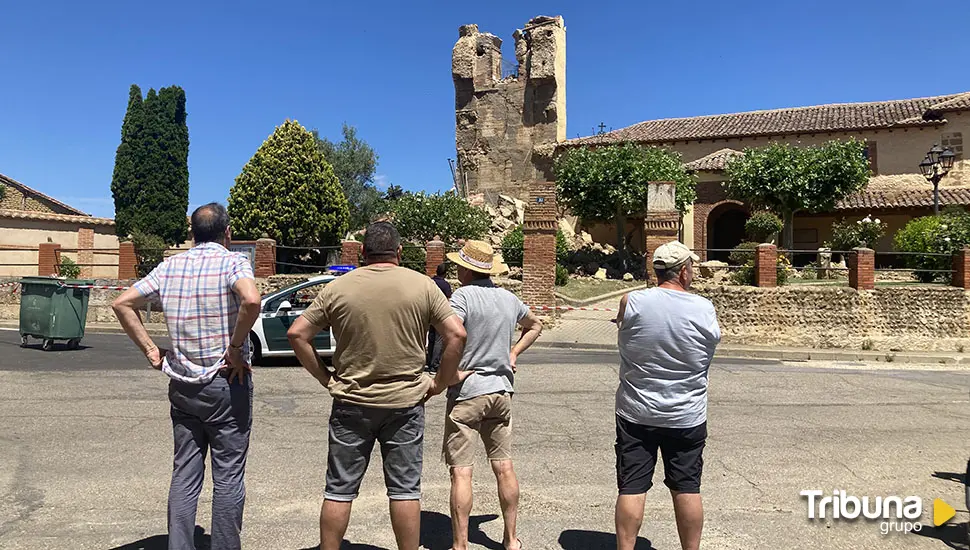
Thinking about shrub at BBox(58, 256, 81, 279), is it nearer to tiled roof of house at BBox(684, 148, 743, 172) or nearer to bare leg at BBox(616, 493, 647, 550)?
bare leg at BBox(616, 493, 647, 550)

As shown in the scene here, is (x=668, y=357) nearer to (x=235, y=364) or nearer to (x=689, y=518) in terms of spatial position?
(x=689, y=518)

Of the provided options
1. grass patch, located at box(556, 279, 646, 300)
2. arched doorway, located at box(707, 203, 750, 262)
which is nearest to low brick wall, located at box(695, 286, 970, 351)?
grass patch, located at box(556, 279, 646, 300)

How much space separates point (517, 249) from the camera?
64.9ft

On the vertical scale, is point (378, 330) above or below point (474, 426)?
above

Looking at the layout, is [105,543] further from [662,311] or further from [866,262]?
[866,262]

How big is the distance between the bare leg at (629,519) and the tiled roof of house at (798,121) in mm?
29191

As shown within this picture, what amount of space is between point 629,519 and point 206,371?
7.33ft

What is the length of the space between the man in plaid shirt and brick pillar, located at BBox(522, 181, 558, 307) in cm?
1385

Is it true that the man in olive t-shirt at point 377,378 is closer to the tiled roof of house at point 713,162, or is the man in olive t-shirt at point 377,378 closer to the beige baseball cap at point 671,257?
the beige baseball cap at point 671,257

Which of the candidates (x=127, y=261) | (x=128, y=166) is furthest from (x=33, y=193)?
(x=127, y=261)

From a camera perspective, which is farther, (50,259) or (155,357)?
(50,259)

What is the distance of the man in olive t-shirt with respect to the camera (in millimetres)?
3211

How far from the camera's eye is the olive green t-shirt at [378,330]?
3.21m

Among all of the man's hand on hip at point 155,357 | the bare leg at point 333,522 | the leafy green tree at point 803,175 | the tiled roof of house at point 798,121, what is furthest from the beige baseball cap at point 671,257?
the tiled roof of house at point 798,121
